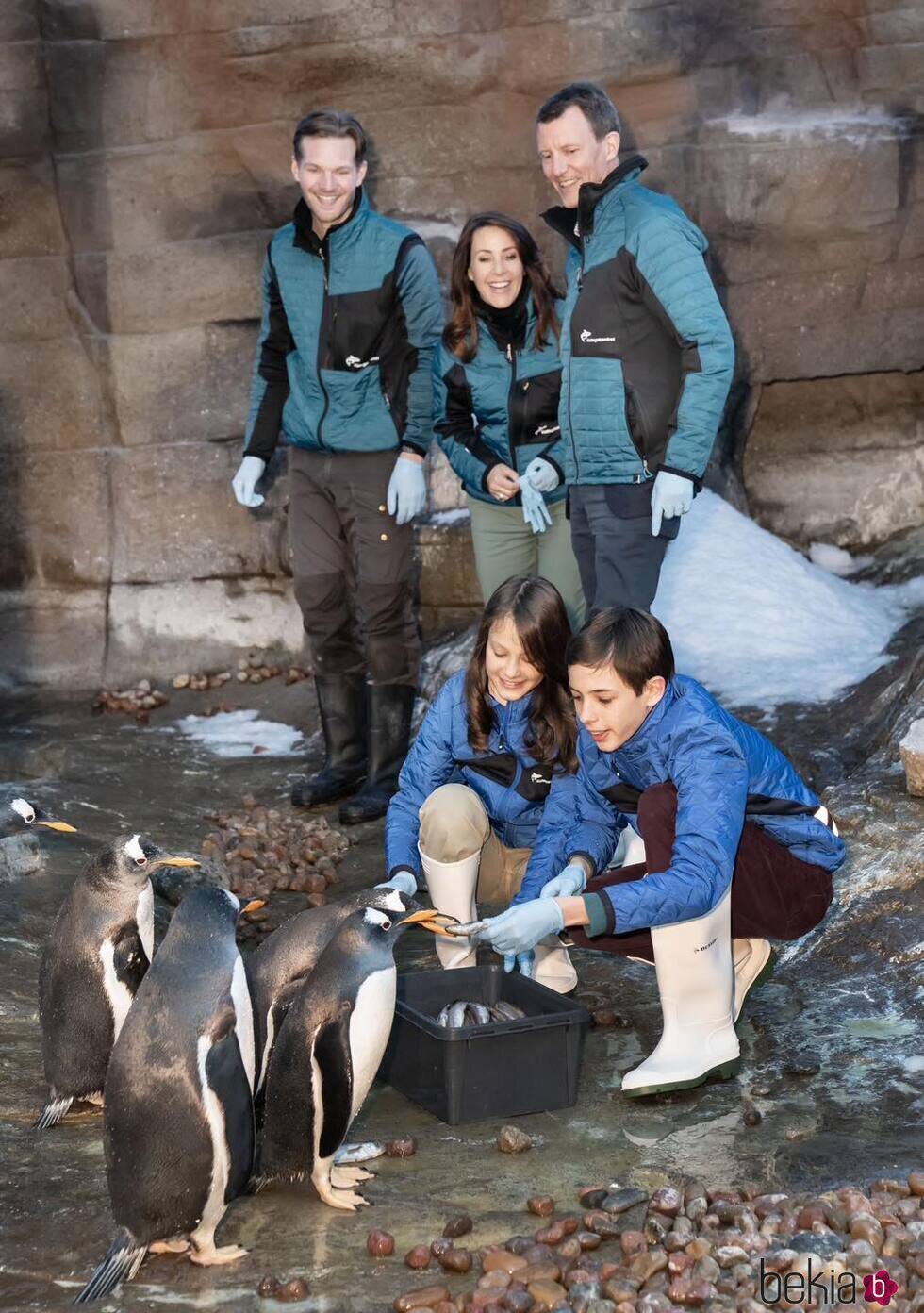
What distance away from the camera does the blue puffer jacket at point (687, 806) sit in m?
3.30

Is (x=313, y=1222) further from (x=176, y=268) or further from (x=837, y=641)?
(x=176, y=268)

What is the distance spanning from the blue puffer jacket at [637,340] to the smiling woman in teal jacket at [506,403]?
294 mm

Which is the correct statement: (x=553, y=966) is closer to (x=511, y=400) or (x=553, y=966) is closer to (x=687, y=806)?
(x=687, y=806)

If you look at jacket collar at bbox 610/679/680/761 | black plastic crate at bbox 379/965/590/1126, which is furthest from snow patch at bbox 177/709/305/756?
black plastic crate at bbox 379/965/590/1126

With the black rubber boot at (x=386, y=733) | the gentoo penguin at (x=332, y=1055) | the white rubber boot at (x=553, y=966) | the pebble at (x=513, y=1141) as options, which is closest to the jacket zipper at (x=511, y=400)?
the black rubber boot at (x=386, y=733)

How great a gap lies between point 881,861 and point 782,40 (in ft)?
14.1

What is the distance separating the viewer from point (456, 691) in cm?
403

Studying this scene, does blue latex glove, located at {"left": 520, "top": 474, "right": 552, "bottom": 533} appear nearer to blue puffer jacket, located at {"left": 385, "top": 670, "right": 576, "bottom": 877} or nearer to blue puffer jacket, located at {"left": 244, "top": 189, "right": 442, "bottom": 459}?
blue puffer jacket, located at {"left": 244, "top": 189, "right": 442, "bottom": 459}

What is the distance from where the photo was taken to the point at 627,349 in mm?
4328

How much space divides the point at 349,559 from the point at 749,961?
238 centimetres

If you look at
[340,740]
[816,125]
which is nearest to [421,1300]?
[340,740]

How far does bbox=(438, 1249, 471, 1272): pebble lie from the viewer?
2672 mm
